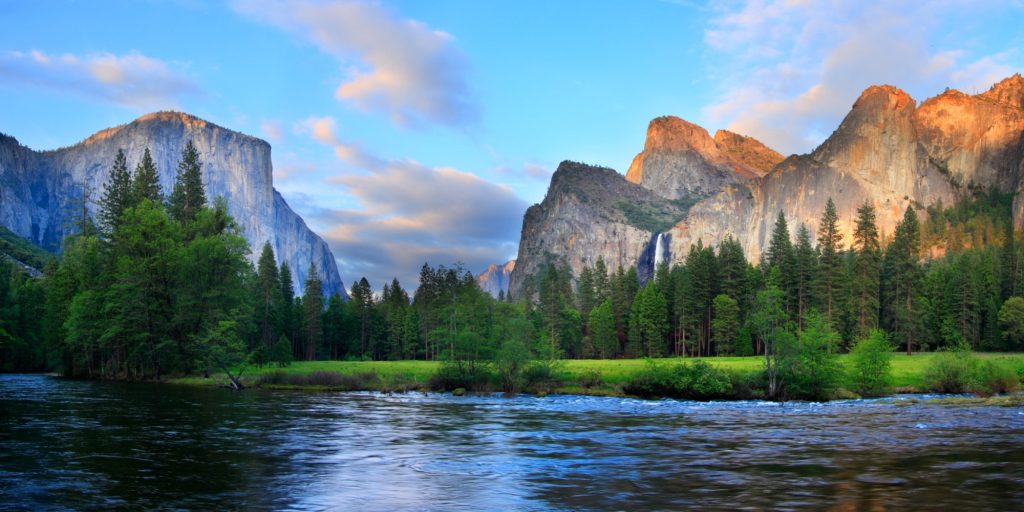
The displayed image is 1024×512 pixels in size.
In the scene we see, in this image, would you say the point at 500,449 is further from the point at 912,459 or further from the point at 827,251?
the point at 827,251

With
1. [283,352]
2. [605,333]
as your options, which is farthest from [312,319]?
[605,333]

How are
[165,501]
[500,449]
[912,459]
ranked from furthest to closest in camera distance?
[500,449] → [912,459] → [165,501]

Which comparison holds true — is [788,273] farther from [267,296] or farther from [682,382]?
[267,296]

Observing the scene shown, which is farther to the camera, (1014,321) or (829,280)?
(829,280)

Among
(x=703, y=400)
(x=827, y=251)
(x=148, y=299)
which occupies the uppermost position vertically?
(x=827, y=251)

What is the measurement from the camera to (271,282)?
117m

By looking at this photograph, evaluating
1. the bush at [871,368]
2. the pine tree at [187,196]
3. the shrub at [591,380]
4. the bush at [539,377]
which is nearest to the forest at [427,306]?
the pine tree at [187,196]

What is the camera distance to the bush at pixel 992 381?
48181mm

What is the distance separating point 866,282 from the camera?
290ft

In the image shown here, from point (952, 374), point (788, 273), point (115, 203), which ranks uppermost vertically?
point (115, 203)

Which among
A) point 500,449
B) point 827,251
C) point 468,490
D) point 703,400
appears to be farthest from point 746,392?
point 827,251

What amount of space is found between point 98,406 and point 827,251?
8427 centimetres

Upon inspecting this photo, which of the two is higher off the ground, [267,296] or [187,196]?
[187,196]

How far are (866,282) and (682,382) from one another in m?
51.6
